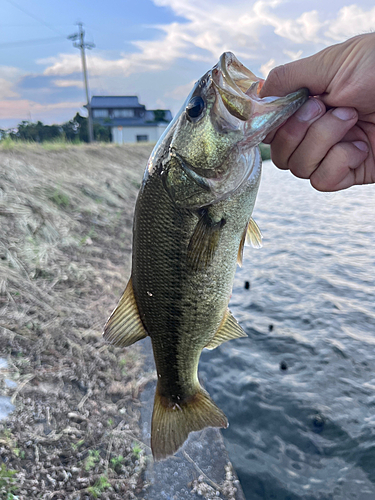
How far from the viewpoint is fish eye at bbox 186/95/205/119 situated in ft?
5.73

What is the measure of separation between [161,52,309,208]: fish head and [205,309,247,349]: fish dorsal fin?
2.55 ft

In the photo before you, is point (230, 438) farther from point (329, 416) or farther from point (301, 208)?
point (301, 208)

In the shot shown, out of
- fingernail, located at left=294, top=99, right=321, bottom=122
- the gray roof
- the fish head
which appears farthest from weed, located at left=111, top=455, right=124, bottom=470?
the gray roof

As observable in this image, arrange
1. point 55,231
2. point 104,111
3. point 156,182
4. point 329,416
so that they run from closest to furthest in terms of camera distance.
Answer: point 156,182 < point 329,416 < point 55,231 < point 104,111

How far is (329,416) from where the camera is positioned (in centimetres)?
431

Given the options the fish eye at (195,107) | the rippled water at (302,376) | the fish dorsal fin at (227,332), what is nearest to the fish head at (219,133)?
the fish eye at (195,107)

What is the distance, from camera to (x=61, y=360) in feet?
12.7

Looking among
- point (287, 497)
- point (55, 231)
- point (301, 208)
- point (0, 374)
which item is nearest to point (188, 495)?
point (287, 497)

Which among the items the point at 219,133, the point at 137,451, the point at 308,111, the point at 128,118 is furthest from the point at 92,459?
the point at 128,118

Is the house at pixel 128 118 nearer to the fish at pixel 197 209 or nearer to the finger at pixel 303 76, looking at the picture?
the finger at pixel 303 76

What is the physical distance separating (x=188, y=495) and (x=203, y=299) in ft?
6.69

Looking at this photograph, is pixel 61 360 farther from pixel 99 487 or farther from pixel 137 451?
pixel 99 487

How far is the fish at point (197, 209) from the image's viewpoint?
1.71 meters

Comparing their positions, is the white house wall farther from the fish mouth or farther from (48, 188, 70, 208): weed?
the fish mouth
